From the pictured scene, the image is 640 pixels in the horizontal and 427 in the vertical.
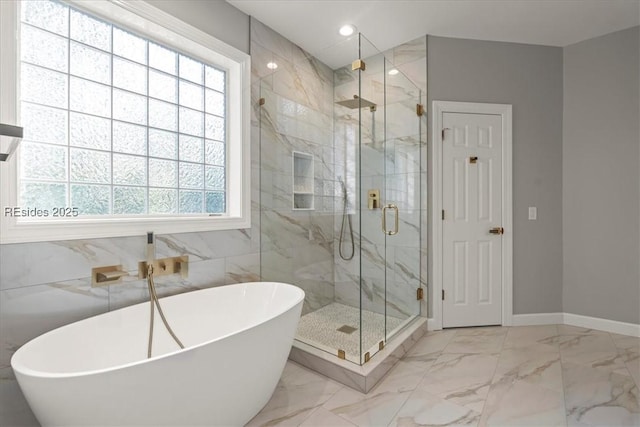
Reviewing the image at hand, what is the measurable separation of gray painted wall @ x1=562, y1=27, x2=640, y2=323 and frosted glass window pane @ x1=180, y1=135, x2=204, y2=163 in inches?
134

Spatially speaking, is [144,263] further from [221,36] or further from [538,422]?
[538,422]

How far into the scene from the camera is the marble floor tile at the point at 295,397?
1.61m

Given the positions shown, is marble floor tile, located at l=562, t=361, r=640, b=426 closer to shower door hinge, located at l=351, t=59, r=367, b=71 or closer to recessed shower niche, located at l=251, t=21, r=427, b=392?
recessed shower niche, located at l=251, t=21, r=427, b=392

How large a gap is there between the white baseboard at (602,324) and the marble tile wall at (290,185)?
2.40m

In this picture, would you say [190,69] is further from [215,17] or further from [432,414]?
[432,414]

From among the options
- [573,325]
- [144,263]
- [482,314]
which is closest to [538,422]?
[482,314]

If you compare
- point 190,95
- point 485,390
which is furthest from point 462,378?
point 190,95

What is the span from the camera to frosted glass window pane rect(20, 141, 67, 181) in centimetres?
159

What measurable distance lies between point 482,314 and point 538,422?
139cm

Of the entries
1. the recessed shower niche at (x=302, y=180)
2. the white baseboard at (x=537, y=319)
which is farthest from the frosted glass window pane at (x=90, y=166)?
the white baseboard at (x=537, y=319)

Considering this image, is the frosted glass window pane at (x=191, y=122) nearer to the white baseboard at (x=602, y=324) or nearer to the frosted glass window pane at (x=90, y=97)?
the frosted glass window pane at (x=90, y=97)

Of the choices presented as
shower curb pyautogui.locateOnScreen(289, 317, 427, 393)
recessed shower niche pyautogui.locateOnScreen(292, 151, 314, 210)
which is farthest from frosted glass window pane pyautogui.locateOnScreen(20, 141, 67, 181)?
shower curb pyautogui.locateOnScreen(289, 317, 427, 393)

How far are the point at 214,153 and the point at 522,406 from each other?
269cm

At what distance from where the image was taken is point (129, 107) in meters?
1.98
